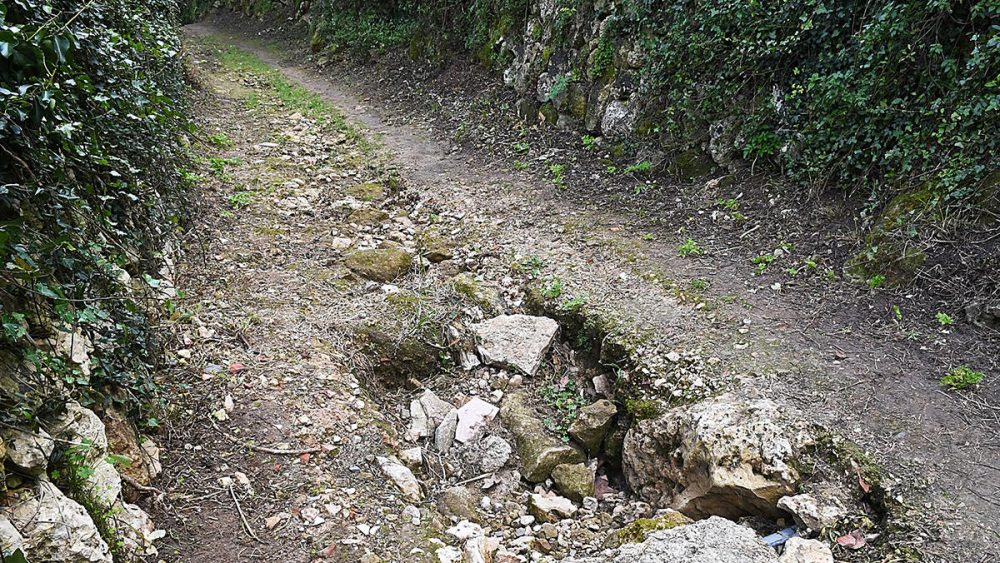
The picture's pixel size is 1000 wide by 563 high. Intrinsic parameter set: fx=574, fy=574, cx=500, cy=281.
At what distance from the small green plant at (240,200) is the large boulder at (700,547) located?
5128 mm

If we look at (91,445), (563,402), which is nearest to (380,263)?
(563,402)

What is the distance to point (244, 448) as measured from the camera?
3.46 metres

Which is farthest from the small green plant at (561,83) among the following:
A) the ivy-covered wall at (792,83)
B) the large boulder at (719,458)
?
the large boulder at (719,458)

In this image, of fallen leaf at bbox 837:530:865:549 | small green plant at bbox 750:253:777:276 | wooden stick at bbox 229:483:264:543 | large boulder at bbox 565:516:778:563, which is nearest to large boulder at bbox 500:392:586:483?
large boulder at bbox 565:516:778:563

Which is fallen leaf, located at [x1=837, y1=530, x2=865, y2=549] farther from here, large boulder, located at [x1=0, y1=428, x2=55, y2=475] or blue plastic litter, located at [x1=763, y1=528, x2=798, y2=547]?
large boulder, located at [x1=0, y1=428, x2=55, y2=475]

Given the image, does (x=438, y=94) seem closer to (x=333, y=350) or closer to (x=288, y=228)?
(x=288, y=228)

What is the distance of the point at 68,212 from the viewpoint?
2.71 meters

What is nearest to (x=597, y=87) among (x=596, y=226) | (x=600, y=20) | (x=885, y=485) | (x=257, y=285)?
(x=600, y=20)

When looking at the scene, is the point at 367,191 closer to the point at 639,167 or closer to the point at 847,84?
the point at 639,167

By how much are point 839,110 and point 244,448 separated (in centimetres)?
555

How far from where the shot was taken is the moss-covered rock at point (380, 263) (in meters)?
5.54

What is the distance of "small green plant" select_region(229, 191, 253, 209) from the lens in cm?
625

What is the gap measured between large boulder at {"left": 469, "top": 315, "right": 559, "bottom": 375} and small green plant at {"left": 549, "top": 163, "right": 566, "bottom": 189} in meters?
2.60

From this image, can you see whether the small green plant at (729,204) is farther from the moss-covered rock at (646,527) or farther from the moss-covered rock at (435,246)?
the moss-covered rock at (646,527)
